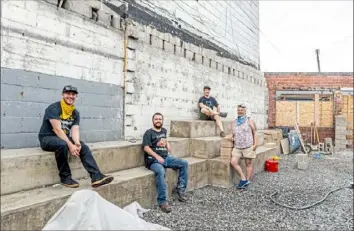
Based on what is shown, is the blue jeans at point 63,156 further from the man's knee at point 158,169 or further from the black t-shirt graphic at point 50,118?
the man's knee at point 158,169

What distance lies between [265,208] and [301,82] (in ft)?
40.1

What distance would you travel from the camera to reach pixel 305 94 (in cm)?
1614

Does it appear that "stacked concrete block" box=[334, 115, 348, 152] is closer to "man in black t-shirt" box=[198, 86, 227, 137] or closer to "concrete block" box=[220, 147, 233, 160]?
"man in black t-shirt" box=[198, 86, 227, 137]

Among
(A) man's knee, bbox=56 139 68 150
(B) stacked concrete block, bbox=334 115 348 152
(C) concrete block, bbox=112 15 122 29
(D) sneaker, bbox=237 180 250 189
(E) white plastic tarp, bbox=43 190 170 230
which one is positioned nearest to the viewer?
(E) white plastic tarp, bbox=43 190 170 230

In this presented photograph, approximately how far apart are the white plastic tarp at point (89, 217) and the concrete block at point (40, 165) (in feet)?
4.10

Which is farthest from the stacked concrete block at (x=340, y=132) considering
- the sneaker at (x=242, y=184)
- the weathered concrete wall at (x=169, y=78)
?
the sneaker at (x=242, y=184)

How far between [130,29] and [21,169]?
3715 millimetres

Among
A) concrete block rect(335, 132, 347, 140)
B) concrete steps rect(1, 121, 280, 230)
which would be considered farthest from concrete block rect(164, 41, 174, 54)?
concrete block rect(335, 132, 347, 140)

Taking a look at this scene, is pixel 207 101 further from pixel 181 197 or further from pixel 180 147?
pixel 181 197

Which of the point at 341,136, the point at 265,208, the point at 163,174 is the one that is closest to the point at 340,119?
the point at 341,136

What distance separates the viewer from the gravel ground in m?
4.70

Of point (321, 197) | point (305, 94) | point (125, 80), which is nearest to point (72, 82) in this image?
point (125, 80)

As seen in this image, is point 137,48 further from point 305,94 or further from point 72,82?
point 305,94

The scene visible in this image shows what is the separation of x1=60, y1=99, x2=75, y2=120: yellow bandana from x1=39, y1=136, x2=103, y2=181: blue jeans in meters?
0.36
